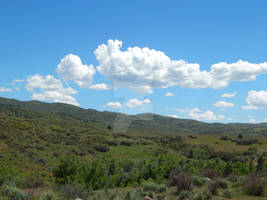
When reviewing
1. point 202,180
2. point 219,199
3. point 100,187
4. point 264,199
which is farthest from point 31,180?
point 264,199

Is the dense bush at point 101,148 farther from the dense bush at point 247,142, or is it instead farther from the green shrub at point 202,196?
the green shrub at point 202,196

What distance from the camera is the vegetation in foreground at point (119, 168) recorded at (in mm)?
10359

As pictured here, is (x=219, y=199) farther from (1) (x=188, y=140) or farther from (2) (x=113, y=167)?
(1) (x=188, y=140)

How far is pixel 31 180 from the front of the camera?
15.1 m

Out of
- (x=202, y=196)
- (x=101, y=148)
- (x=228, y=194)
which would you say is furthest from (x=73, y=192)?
(x=101, y=148)

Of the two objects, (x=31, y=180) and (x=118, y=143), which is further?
(x=118, y=143)

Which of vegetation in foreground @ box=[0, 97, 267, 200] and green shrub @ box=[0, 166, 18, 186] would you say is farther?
green shrub @ box=[0, 166, 18, 186]

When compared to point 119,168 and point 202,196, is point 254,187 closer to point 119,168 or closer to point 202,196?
point 202,196

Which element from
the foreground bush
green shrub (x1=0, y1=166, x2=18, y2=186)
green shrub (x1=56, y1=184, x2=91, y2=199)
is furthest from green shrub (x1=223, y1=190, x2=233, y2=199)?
green shrub (x1=0, y1=166, x2=18, y2=186)

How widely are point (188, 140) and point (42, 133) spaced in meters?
38.0

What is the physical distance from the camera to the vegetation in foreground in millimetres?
10359

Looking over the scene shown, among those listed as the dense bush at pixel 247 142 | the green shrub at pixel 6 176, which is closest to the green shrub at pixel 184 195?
the green shrub at pixel 6 176

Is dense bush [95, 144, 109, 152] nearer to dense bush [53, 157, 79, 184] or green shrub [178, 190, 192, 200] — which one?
A: dense bush [53, 157, 79, 184]

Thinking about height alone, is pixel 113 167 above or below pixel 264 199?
below
